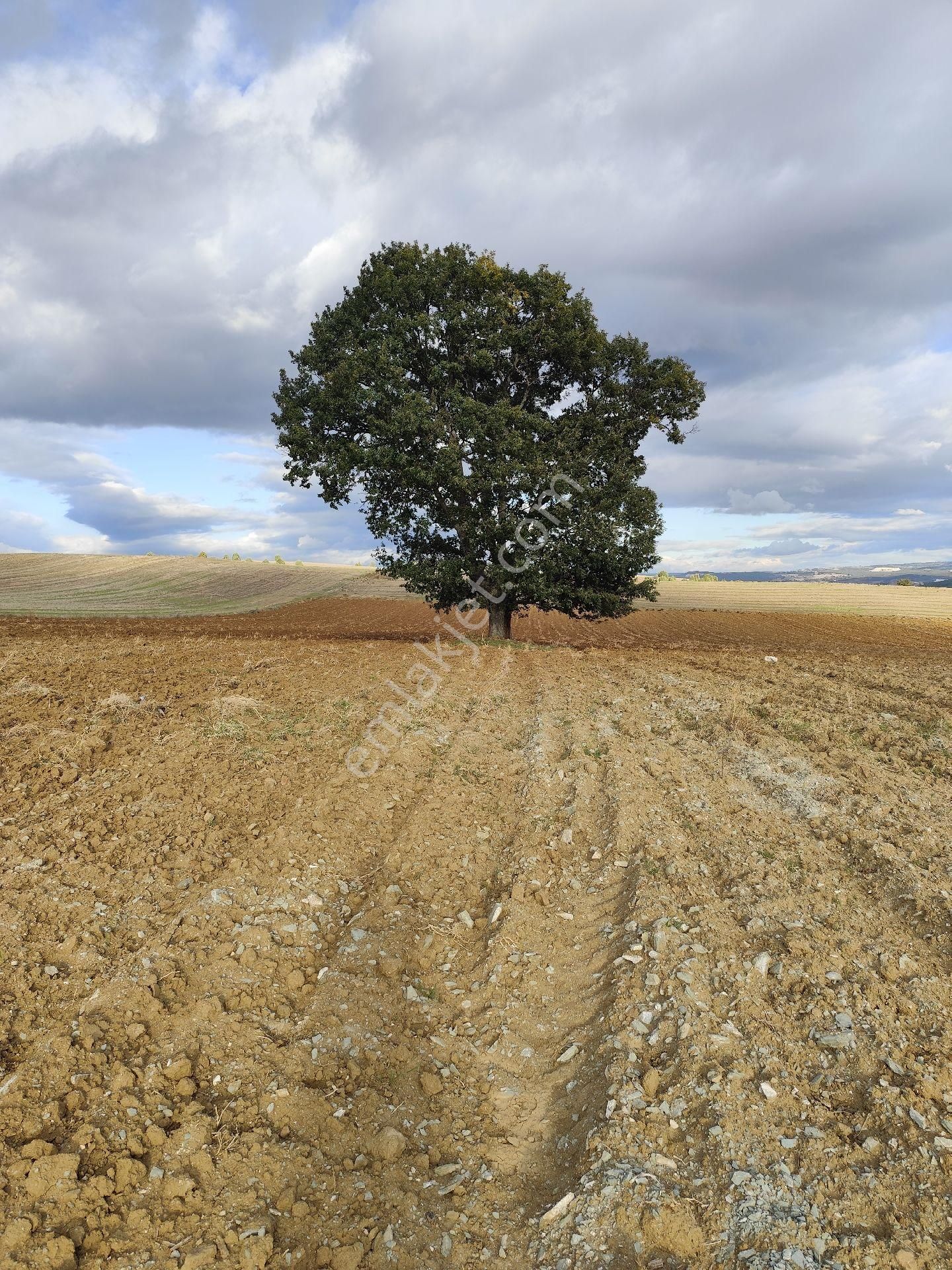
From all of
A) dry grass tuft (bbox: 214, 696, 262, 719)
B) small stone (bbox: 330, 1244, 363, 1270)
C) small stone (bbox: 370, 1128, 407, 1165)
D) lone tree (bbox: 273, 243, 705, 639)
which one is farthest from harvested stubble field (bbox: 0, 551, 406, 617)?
small stone (bbox: 330, 1244, 363, 1270)

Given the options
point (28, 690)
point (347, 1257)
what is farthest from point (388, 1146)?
point (28, 690)

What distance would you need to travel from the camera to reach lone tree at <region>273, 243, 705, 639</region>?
1897 centimetres

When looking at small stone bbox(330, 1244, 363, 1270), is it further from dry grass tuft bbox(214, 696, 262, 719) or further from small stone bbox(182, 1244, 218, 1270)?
dry grass tuft bbox(214, 696, 262, 719)

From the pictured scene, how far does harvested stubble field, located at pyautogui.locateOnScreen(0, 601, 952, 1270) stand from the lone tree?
36.2ft

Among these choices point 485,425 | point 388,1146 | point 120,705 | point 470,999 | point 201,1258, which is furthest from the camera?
point 485,425

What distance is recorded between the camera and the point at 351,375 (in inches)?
738

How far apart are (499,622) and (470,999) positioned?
1893 centimetres

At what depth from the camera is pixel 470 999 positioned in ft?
15.9

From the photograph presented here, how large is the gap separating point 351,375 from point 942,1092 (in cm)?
1873

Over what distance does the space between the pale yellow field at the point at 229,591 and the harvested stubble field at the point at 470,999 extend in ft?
107

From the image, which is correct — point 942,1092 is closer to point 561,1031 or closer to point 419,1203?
point 561,1031

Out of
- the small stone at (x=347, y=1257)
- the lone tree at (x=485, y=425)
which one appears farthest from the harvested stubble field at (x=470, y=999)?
the lone tree at (x=485, y=425)

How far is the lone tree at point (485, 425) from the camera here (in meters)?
19.0

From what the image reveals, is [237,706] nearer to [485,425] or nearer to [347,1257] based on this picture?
[347,1257]
